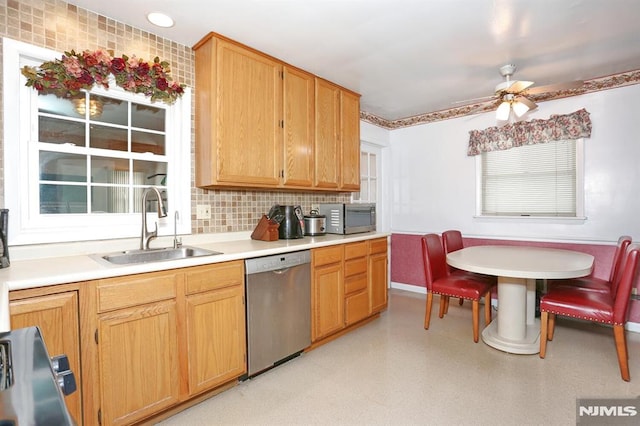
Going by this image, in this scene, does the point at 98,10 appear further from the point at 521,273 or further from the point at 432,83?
the point at 521,273

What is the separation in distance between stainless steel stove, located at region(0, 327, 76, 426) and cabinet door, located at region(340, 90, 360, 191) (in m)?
2.87

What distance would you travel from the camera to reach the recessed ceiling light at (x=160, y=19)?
2.03 meters

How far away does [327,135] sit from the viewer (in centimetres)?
315

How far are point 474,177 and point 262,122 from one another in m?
2.71

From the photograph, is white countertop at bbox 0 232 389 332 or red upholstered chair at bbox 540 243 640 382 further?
red upholstered chair at bbox 540 243 640 382

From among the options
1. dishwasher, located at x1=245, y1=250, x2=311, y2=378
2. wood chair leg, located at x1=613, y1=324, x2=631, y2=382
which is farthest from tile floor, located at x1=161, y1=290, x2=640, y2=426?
dishwasher, located at x1=245, y1=250, x2=311, y2=378

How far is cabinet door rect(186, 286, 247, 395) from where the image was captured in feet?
6.06

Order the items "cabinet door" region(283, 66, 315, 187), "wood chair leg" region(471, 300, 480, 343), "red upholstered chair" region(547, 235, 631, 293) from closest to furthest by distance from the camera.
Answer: "red upholstered chair" region(547, 235, 631, 293)
"wood chair leg" region(471, 300, 480, 343)
"cabinet door" region(283, 66, 315, 187)

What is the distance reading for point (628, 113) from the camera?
2953 millimetres

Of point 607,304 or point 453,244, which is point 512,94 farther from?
point 607,304

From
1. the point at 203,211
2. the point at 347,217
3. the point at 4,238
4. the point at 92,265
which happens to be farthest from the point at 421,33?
the point at 4,238

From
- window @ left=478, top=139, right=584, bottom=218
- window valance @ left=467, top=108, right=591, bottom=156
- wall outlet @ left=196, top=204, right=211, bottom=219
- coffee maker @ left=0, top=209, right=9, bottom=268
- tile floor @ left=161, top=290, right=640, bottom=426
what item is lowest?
tile floor @ left=161, top=290, right=640, bottom=426

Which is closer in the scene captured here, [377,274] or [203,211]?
[203,211]

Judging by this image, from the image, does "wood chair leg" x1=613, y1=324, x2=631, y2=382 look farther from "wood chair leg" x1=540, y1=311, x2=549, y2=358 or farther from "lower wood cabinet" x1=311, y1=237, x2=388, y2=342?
"lower wood cabinet" x1=311, y1=237, x2=388, y2=342
